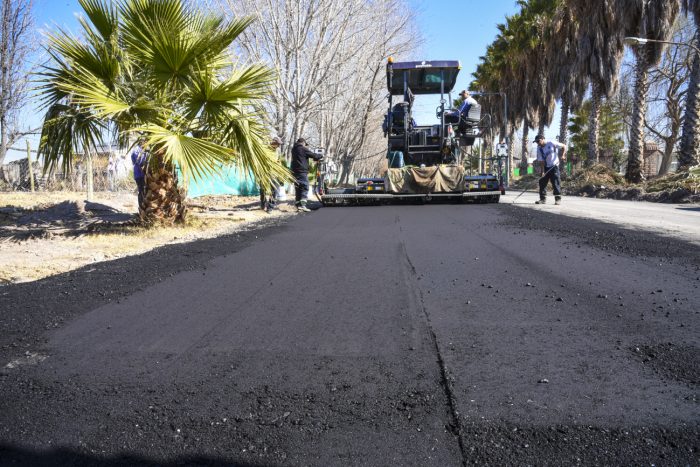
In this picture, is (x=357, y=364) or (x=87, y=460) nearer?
(x=87, y=460)

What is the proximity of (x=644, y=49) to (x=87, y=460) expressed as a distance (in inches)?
994

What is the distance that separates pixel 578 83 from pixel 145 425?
30781mm

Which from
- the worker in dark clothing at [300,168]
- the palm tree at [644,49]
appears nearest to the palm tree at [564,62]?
the palm tree at [644,49]

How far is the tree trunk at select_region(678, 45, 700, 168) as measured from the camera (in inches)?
802

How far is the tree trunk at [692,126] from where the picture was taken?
2038 centimetres

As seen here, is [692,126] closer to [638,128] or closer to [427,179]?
[638,128]

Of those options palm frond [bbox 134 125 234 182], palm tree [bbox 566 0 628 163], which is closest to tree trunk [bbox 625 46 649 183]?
palm tree [bbox 566 0 628 163]

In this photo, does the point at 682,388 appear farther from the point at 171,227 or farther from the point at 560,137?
the point at 560,137

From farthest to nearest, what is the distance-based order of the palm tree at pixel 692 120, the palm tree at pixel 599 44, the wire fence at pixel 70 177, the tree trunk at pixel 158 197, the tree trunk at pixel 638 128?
the palm tree at pixel 599 44 → the tree trunk at pixel 638 128 → the palm tree at pixel 692 120 → the wire fence at pixel 70 177 → the tree trunk at pixel 158 197

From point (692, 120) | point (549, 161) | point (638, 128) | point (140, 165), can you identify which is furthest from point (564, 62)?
point (140, 165)

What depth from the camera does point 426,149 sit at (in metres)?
15.7

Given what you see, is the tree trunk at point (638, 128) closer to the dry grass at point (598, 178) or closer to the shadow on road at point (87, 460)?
the dry grass at point (598, 178)

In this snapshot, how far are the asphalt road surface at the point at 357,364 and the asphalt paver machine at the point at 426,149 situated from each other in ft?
29.5

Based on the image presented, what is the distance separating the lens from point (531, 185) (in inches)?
1347
